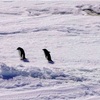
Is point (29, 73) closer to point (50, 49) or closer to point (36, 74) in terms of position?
point (36, 74)

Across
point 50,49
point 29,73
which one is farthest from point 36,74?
point 50,49

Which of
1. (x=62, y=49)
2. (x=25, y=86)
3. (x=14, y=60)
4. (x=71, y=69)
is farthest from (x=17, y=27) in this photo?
(x=25, y=86)

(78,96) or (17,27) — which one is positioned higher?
(17,27)

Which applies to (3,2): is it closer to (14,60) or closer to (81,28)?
(81,28)

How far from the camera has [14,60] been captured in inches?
505

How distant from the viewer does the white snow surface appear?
30.8ft

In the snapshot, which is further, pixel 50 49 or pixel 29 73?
pixel 50 49

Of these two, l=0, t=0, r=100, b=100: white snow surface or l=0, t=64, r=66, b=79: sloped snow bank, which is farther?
l=0, t=64, r=66, b=79: sloped snow bank

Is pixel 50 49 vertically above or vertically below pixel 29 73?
above

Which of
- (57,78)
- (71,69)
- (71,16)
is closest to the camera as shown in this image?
(57,78)

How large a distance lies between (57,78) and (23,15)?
45.2 feet

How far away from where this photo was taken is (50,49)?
595 inches

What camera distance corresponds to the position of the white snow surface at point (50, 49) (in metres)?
9.38

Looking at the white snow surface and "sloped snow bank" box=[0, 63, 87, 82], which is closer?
the white snow surface
